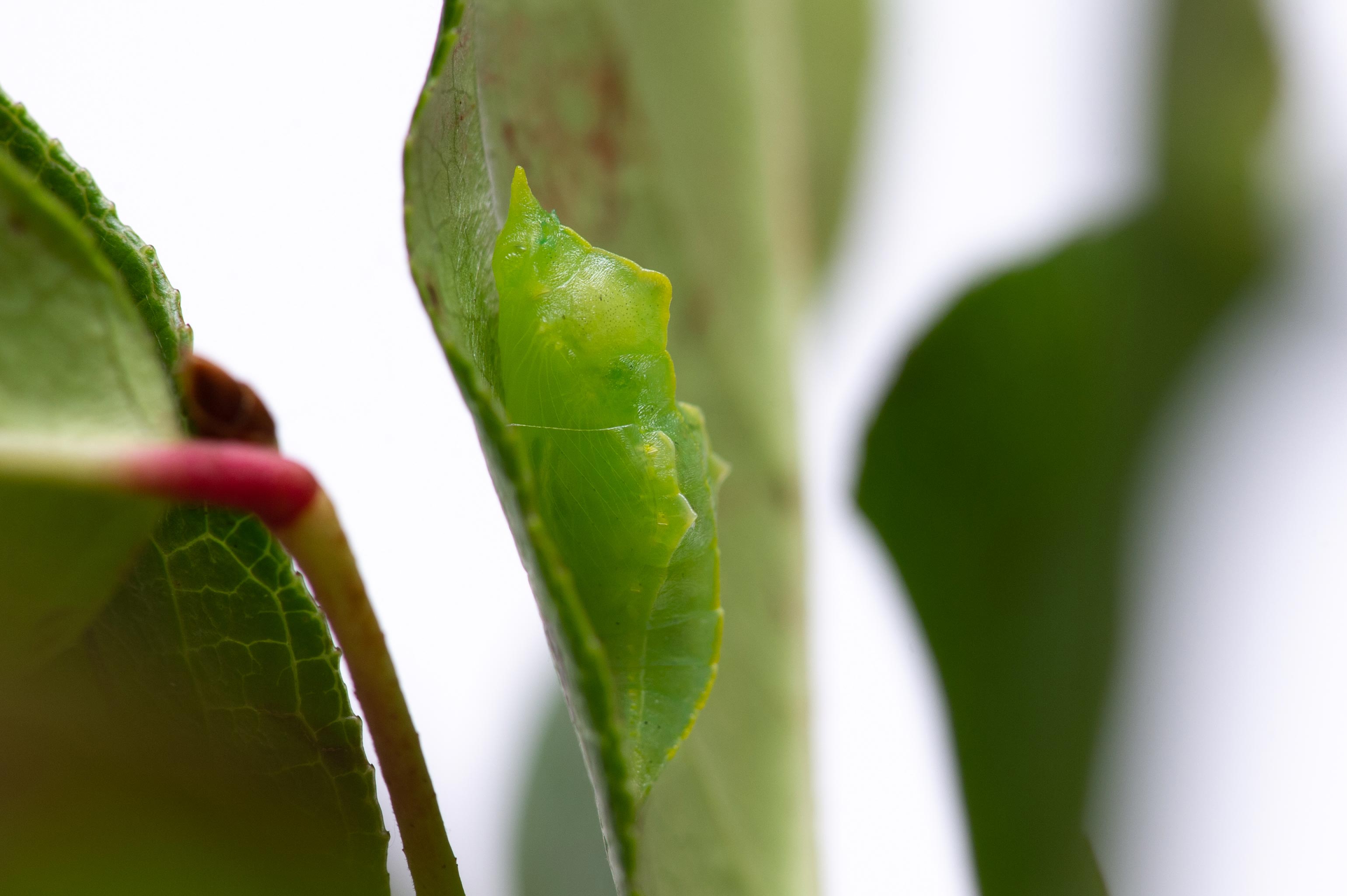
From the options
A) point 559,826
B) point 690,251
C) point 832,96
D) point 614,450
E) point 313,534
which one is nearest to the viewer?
point 313,534

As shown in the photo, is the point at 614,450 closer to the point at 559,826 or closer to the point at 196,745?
the point at 196,745

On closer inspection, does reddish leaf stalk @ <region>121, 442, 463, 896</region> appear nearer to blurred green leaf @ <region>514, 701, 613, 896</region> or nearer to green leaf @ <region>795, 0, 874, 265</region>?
blurred green leaf @ <region>514, 701, 613, 896</region>

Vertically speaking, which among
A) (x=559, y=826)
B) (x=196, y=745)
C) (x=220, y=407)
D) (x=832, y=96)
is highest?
(x=832, y=96)

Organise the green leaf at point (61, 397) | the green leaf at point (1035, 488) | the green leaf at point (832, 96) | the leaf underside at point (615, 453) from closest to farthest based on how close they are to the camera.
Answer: the green leaf at point (61, 397), the leaf underside at point (615, 453), the green leaf at point (1035, 488), the green leaf at point (832, 96)

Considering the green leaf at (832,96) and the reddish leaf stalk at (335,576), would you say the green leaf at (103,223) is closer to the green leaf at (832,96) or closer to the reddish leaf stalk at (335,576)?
the reddish leaf stalk at (335,576)

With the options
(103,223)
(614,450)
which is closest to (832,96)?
(614,450)

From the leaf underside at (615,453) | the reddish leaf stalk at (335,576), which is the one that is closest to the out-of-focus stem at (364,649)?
the reddish leaf stalk at (335,576)

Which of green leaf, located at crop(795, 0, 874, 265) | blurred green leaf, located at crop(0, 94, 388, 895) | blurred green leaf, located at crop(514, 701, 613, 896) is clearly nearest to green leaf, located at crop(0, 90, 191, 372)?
blurred green leaf, located at crop(0, 94, 388, 895)
